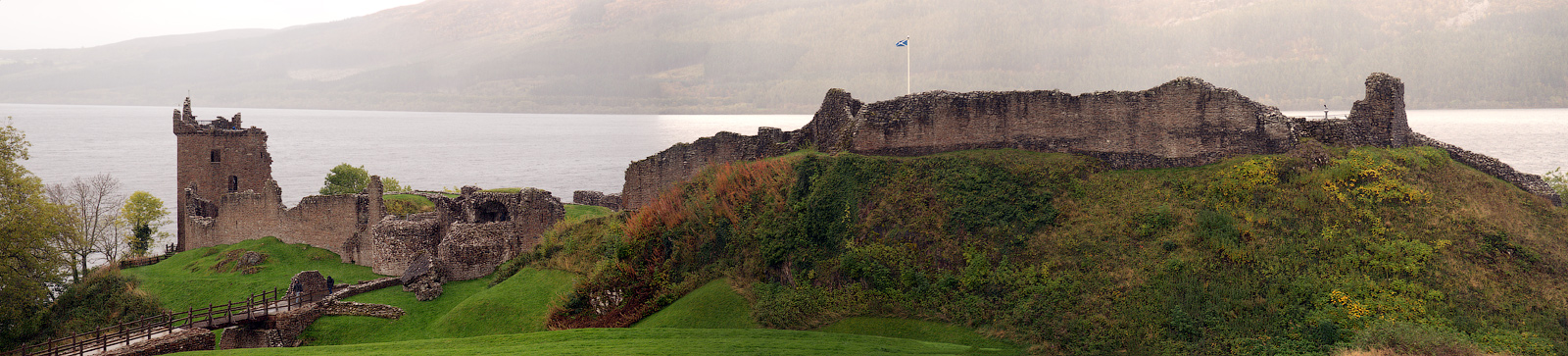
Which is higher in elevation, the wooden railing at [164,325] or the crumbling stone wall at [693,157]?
the crumbling stone wall at [693,157]

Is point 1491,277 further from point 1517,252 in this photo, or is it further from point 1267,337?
point 1267,337

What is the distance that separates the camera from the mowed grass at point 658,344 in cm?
1580

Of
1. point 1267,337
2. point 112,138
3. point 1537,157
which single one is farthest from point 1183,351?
point 112,138

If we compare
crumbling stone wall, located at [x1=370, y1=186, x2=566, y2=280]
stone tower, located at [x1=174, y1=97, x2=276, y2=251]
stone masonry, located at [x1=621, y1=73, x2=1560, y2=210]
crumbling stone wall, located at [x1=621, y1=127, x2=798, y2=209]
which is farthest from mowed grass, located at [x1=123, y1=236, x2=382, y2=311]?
stone masonry, located at [x1=621, y1=73, x2=1560, y2=210]

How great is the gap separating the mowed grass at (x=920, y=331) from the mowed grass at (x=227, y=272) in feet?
71.6

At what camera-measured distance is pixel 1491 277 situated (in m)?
14.2

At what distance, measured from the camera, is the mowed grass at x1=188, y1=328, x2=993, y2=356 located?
51.8ft

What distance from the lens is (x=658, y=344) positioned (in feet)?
56.3

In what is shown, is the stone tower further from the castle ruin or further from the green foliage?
the green foliage

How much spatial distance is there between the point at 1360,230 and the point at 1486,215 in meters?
2.48

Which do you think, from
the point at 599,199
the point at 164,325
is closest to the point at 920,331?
the point at 164,325

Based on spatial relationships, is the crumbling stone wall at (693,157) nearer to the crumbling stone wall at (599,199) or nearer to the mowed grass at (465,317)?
the mowed grass at (465,317)

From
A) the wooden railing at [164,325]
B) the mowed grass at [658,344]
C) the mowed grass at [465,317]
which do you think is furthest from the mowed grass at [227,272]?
the mowed grass at [658,344]

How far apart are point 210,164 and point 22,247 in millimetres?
15729
